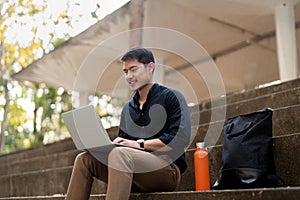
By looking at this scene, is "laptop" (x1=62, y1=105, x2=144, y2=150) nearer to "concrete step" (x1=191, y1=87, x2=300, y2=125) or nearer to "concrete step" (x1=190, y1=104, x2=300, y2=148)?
"concrete step" (x1=190, y1=104, x2=300, y2=148)

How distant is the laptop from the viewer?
→ 253 cm

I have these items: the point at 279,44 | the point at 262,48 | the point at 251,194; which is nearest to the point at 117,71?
the point at 262,48

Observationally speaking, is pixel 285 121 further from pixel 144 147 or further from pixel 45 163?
pixel 45 163

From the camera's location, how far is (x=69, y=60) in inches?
326

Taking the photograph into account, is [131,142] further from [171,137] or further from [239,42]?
[239,42]

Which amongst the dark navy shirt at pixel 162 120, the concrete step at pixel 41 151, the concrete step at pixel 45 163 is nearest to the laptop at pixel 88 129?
the dark navy shirt at pixel 162 120

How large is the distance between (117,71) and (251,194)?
7.17 m

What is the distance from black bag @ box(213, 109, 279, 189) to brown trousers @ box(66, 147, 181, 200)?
14.1 inches

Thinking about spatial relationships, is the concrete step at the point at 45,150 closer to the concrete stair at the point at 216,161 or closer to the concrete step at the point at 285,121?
the concrete stair at the point at 216,161

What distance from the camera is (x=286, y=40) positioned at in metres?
6.67

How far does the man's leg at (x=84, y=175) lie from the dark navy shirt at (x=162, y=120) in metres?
0.33

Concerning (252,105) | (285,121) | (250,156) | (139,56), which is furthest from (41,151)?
(250,156)

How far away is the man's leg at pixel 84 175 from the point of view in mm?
2705

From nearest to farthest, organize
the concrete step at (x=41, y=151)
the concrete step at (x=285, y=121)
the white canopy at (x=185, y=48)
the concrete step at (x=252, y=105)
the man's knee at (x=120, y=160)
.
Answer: the man's knee at (x=120, y=160) → the concrete step at (x=285, y=121) → the concrete step at (x=252, y=105) → the concrete step at (x=41, y=151) → the white canopy at (x=185, y=48)
